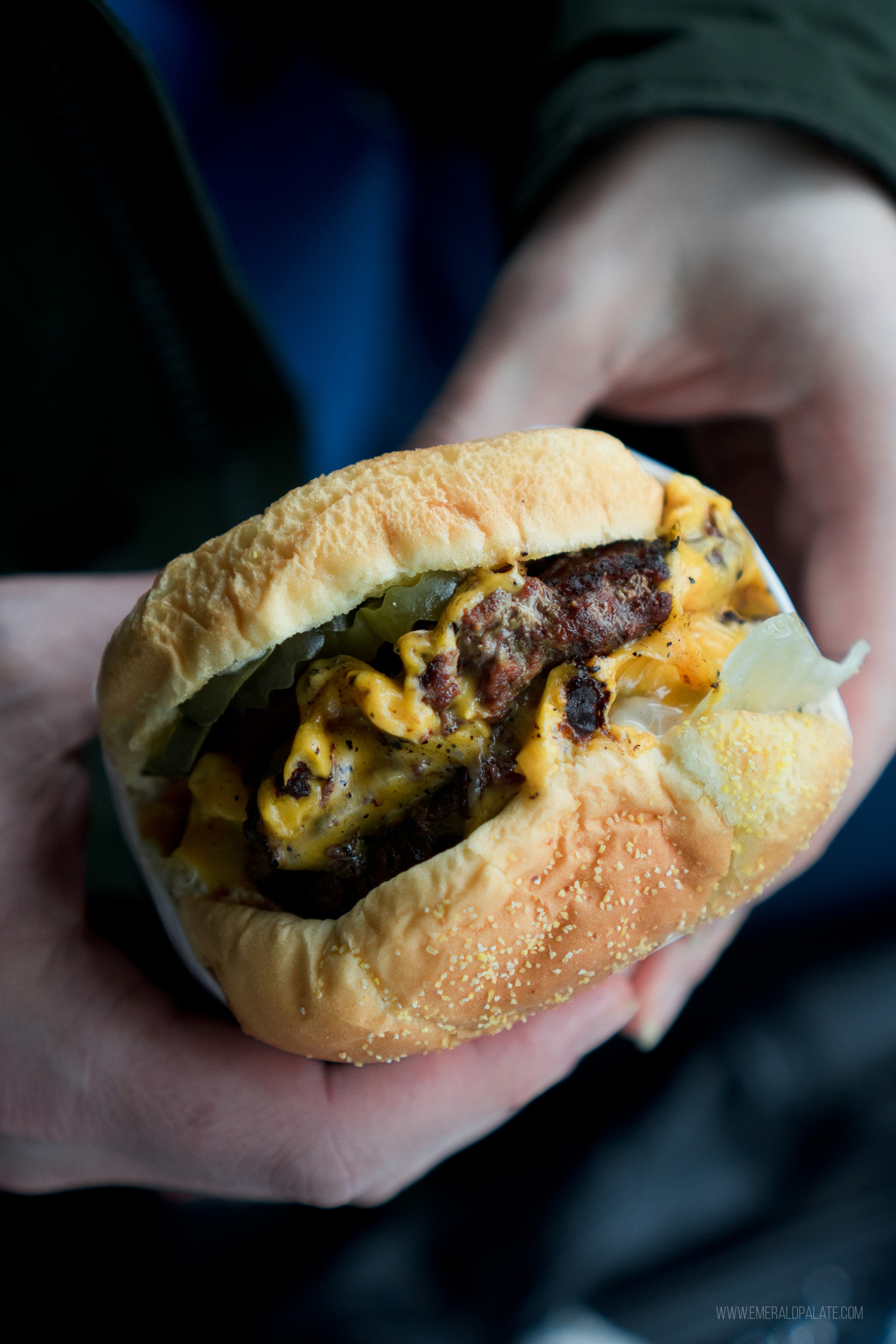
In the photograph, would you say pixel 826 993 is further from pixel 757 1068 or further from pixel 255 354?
pixel 255 354

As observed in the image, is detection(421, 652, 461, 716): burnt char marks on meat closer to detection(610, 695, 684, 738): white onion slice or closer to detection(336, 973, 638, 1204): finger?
detection(610, 695, 684, 738): white onion slice

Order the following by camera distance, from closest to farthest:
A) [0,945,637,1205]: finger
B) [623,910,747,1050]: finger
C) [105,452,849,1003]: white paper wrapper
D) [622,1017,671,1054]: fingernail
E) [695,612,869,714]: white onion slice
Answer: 1. [695,612,869,714]: white onion slice
2. [105,452,849,1003]: white paper wrapper
3. [0,945,637,1205]: finger
4. [623,910,747,1050]: finger
5. [622,1017,671,1054]: fingernail

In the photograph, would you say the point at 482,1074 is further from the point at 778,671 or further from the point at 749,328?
the point at 749,328

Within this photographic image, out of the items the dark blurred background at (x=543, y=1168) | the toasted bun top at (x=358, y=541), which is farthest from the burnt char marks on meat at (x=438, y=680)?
the dark blurred background at (x=543, y=1168)

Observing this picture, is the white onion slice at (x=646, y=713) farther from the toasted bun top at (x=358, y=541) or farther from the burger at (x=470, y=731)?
the toasted bun top at (x=358, y=541)

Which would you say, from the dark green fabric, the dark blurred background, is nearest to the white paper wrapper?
the dark blurred background

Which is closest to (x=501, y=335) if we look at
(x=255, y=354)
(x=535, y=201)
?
(x=535, y=201)
